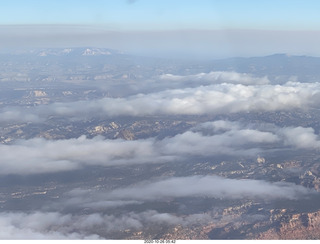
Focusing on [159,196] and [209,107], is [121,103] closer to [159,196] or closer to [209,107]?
[209,107]

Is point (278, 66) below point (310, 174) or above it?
above

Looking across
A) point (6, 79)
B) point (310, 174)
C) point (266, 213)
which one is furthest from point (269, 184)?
point (6, 79)

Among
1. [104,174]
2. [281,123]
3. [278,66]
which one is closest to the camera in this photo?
[104,174]

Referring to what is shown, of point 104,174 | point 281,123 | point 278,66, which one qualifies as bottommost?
point 104,174

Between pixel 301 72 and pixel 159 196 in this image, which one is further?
pixel 301 72

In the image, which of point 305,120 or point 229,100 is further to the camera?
point 229,100

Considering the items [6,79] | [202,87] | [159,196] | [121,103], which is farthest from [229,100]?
[6,79]

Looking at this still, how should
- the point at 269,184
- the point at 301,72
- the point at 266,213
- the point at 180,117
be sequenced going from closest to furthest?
the point at 266,213
the point at 269,184
the point at 180,117
the point at 301,72

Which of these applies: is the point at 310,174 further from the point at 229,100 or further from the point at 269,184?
the point at 229,100

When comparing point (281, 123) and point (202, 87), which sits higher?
point (202, 87)
